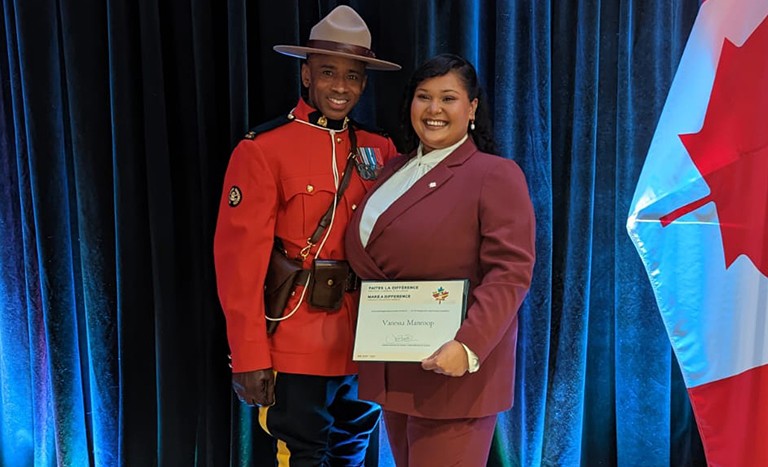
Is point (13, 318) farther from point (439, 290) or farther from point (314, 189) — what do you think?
point (439, 290)

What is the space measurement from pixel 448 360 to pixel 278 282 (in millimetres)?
508

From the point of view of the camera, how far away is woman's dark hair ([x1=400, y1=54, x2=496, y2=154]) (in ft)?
4.41

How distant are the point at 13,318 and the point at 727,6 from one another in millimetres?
2025

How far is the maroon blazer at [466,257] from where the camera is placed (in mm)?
1201

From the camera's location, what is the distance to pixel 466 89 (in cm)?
134

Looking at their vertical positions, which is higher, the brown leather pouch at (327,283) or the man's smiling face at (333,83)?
the man's smiling face at (333,83)

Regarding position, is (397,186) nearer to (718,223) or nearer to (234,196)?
(234,196)

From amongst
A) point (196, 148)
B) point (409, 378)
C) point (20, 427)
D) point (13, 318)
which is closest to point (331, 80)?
point (196, 148)

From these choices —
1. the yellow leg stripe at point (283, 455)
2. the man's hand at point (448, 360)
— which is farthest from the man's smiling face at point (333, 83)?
the yellow leg stripe at point (283, 455)

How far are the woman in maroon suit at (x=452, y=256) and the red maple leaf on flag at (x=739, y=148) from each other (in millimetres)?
363

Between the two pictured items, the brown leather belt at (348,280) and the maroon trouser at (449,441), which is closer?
the maroon trouser at (449,441)

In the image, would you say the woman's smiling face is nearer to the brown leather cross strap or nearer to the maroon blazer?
the maroon blazer

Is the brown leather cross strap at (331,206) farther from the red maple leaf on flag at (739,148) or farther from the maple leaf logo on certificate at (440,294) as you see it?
the red maple leaf on flag at (739,148)

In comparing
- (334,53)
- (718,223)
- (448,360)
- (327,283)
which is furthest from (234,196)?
(718,223)
